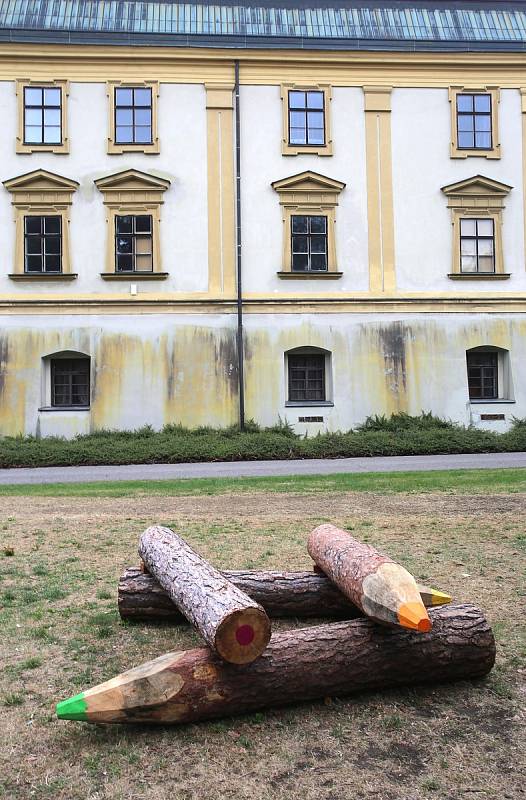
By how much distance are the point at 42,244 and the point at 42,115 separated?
13.9ft

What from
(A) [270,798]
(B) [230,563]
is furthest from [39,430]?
(A) [270,798]

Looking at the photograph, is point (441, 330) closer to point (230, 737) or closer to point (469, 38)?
point (469, 38)

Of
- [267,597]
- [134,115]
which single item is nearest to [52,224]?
[134,115]

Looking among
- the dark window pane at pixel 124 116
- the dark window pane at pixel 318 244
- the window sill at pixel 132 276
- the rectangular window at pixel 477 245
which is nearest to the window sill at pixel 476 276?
the rectangular window at pixel 477 245

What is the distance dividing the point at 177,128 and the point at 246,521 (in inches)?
685

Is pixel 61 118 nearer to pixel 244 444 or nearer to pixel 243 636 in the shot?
pixel 244 444

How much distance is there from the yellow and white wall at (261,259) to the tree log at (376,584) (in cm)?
1736

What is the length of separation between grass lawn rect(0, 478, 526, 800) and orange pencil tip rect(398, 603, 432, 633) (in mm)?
455

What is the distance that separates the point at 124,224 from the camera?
22000 mm

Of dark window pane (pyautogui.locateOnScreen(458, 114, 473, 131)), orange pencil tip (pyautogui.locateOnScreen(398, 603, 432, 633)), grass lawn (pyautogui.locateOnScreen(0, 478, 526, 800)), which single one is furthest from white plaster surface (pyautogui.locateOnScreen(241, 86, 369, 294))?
orange pencil tip (pyautogui.locateOnScreen(398, 603, 432, 633))

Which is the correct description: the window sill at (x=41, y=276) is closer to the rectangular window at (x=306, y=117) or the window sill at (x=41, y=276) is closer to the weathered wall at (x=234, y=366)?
the weathered wall at (x=234, y=366)

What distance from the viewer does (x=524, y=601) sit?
16.3 ft

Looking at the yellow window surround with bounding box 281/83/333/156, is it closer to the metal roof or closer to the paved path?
the metal roof

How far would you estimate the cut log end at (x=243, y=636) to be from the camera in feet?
10.6
